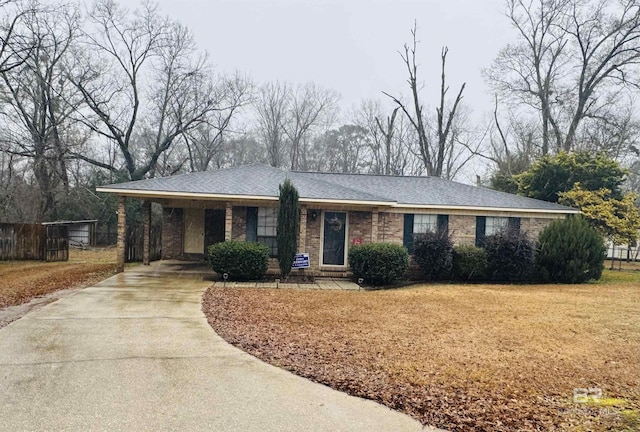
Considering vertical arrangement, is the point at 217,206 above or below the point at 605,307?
above

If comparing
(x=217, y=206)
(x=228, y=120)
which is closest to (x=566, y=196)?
(x=217, y=206)

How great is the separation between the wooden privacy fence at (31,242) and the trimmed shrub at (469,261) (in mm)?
14889

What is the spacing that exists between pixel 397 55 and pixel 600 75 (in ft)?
39.8

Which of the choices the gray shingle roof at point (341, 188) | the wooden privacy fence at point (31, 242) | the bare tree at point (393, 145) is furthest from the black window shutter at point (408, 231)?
the bare tree at point (393, 145)

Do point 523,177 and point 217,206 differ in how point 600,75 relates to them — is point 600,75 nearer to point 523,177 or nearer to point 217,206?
point 523,177

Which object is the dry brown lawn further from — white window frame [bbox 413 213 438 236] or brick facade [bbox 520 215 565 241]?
brick facade [bbox 520 215 565 241]

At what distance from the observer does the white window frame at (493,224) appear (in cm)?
1451

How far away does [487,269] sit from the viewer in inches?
532

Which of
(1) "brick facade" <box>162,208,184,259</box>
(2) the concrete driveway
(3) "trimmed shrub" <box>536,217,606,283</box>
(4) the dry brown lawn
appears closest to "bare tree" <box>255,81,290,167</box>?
(1) "brick facade" <box>162,208,184,259</box>

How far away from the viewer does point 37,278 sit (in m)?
12.0

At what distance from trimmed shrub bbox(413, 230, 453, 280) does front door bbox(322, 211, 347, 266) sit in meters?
2.18

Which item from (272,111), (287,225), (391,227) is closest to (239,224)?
(287,225)

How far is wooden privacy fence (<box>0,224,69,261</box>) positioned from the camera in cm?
1664

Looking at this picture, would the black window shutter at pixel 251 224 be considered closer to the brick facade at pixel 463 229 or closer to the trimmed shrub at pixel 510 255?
the brick facade at pixel 463 229
